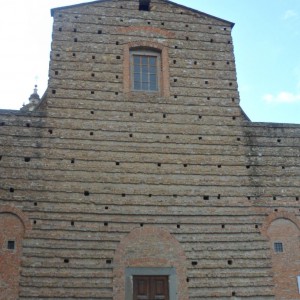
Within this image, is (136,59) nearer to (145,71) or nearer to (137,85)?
(145,71)

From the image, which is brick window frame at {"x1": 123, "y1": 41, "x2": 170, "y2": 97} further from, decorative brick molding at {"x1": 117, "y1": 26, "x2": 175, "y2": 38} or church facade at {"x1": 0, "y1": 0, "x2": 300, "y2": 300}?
decorative brick molding at {"x1": 117, "y1": 26, "x2": 175, "y2": 38}

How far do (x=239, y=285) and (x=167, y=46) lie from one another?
714cm

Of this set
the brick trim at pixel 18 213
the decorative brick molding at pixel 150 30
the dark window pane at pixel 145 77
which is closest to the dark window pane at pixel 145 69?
the dark window pane at pixel 145 77

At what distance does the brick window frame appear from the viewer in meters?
13.5

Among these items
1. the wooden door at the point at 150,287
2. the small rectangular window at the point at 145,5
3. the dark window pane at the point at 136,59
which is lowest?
the wooden door at the point at 150,287

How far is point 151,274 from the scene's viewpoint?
11.5 metres

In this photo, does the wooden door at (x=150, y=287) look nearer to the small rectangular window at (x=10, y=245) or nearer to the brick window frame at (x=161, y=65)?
the small rectangular window at (x=10, y=245)

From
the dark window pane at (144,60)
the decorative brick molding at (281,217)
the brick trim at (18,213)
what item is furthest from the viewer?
the dark window pane at (144,60)

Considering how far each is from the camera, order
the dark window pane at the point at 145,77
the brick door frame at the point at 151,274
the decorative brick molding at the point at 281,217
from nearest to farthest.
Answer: the brick door frame at the point at 151,274
the decorative brick molding at the point at 281,217
the dark window pane at the point at 145,77

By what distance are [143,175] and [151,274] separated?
2.57 meters

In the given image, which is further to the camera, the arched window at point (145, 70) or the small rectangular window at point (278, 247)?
the arched window at point (145, 70)

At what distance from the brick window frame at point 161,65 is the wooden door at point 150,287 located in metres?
5.14

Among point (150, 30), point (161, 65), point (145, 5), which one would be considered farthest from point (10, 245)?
point (145, 5)

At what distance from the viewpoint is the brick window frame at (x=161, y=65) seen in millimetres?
13461
